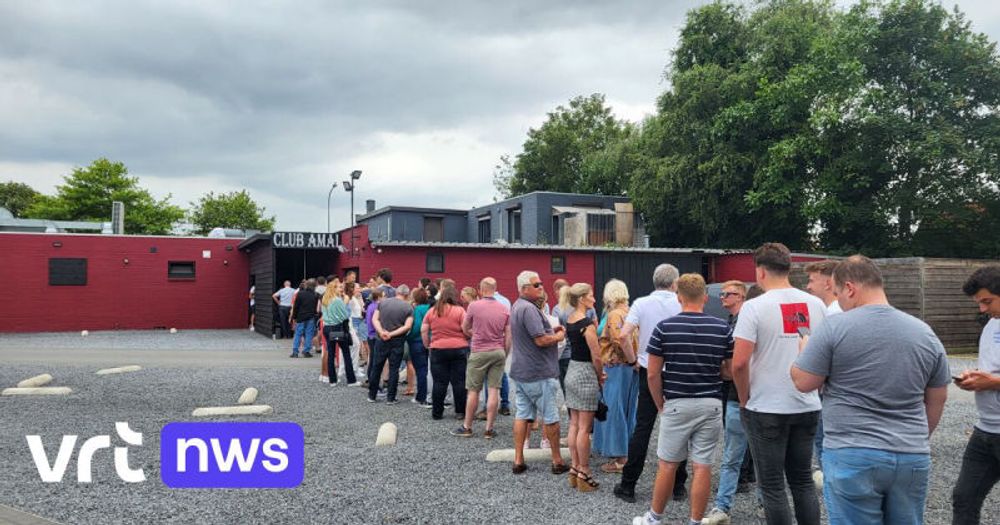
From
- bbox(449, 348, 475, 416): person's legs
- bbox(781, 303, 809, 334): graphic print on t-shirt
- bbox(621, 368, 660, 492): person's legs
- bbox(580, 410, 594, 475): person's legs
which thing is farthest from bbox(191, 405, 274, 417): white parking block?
bbox(781, 303, 809, 334): graphic print on t-shirt

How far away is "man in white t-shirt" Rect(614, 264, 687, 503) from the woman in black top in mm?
272

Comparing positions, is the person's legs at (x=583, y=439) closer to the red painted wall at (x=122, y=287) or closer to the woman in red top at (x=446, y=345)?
the woman in red top at (x=446, y=345)

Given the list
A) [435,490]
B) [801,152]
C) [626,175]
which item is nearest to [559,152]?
[626,175]

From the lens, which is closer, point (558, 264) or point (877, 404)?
point (877, 404)

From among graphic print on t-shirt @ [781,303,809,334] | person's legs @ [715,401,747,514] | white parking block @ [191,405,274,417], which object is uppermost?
graphic print on t-shirt @ [781,303,809,334]

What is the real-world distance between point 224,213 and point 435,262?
50.7 metres

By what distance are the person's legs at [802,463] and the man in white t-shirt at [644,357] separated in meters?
1.38

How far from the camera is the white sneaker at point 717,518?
15.8 ft

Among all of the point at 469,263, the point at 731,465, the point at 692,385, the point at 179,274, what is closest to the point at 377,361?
the point at 731,465

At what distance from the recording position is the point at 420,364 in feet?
31.4

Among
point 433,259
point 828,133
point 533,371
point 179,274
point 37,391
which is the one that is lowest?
point 37,391

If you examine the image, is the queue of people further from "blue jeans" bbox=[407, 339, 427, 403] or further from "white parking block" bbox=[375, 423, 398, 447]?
"blue jeans" bbox=[407, 339, 427, 403]

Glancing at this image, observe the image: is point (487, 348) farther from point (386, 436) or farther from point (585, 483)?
point (585, 483)

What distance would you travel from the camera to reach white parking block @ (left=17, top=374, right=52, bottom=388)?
10820 mm
